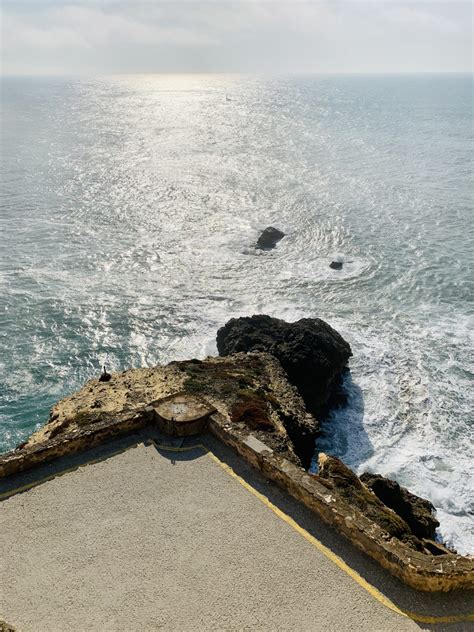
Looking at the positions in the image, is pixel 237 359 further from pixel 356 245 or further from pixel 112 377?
pixel 356 245

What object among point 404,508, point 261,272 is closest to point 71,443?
point 404,508

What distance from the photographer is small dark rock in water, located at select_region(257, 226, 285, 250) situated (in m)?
53.3

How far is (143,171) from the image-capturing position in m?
79.7

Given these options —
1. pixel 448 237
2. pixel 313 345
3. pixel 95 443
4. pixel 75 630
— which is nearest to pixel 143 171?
pixel 448 237

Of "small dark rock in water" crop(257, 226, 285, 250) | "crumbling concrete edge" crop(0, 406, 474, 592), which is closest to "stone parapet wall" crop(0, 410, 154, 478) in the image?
"crumbling concrete edge" crop(0, 406, 474, 592)

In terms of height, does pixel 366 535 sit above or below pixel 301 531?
above

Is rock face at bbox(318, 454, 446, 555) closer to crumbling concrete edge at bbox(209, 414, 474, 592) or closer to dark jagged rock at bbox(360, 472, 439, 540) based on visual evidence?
dark jagged rock at bbox(360, 472, 439, 540)

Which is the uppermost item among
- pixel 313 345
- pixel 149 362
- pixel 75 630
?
pixel 75 630

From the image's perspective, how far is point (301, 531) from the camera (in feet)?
44.5

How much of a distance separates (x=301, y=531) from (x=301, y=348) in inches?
687

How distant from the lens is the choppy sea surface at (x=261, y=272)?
3006 cm

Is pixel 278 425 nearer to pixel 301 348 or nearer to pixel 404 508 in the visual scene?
pixel 404 508

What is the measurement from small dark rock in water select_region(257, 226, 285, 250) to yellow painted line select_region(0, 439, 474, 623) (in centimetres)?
3784

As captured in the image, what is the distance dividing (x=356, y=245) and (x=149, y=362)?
26.4 m
